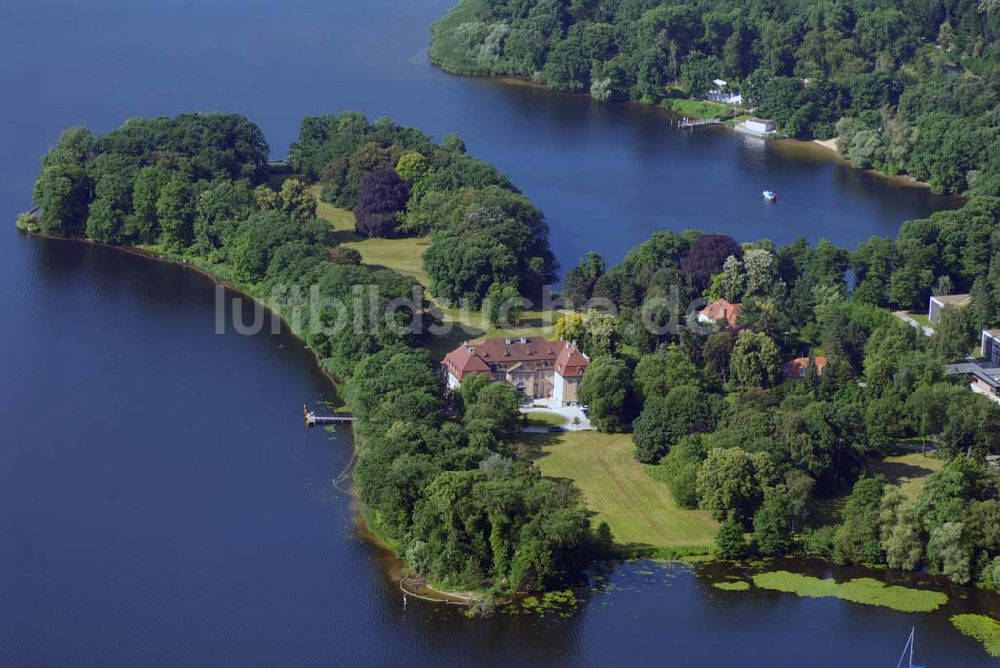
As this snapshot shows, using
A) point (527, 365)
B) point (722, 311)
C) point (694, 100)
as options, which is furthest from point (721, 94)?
point (527, 365)

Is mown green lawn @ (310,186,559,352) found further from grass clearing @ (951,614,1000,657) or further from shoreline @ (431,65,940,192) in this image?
shoreline @ (431,65,940,192)

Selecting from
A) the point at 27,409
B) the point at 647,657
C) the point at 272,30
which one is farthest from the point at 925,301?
the point at 272,30

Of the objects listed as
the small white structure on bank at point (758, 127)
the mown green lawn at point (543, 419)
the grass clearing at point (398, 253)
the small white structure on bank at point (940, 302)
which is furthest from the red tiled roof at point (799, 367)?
the small white structure on bank at point (758, 127)

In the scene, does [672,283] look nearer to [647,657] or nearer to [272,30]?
[647,657]

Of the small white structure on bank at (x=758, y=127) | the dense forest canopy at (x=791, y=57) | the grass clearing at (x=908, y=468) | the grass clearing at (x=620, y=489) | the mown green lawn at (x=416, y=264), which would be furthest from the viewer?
the small white structure on bank at (x=758, y=127)

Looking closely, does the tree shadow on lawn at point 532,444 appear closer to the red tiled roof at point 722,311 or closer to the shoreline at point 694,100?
the red tiled roof at point 722,311

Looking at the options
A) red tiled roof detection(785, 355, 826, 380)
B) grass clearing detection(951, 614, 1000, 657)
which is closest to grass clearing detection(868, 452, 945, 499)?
red tiled roof detection(785, 355, 826, 380)
